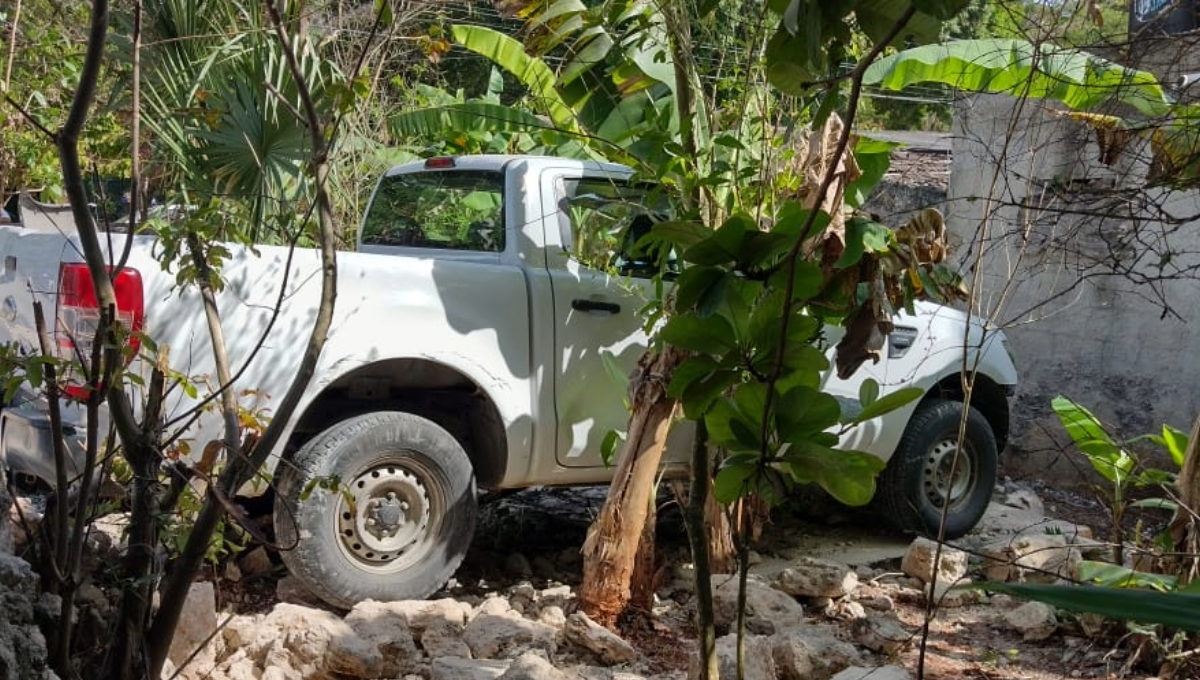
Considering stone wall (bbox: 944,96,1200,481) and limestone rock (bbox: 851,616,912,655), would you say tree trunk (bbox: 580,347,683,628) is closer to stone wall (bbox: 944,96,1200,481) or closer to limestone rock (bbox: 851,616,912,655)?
limestone rock (bbox: 851,616,912,655)

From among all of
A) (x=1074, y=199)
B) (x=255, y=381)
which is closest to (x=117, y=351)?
(x=255, y=381)

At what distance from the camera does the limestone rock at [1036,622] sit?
511 centimetres

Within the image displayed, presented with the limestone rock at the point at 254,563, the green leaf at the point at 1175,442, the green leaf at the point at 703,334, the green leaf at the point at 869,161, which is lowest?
the limestone rock at the point at 254,563

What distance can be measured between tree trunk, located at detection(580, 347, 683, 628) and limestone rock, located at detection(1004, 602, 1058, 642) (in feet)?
5.61

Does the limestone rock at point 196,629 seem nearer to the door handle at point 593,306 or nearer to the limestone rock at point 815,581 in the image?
the door handle at point 593,306

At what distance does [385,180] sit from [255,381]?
2.16 m

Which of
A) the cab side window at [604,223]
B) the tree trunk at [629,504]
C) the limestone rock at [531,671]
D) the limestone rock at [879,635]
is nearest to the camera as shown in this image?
the limestone rock at [531,671]

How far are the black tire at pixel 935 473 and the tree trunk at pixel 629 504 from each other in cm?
200

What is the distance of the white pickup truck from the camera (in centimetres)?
463

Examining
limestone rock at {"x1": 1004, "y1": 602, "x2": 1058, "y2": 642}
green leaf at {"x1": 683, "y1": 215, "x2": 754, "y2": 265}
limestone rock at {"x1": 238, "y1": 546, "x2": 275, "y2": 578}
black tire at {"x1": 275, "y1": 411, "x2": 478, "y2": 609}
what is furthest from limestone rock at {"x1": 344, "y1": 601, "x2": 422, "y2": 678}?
green leaf at {"x1": 683, "y1": 215, "x2": 754, "y2": 265}

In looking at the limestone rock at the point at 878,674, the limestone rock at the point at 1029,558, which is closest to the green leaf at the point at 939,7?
the limestone rock at the point at 878,674

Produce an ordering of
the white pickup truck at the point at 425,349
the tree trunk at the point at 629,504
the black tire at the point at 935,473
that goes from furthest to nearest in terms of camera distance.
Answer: the black tire at the point at 935,473
the tree trunk at the point at 629,504
the white pickup truck at the point at 425,349

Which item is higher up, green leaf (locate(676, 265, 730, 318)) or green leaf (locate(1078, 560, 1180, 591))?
green leaf (locate(676, 265, 730, 318))

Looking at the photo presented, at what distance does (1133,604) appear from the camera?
913 millimetres
